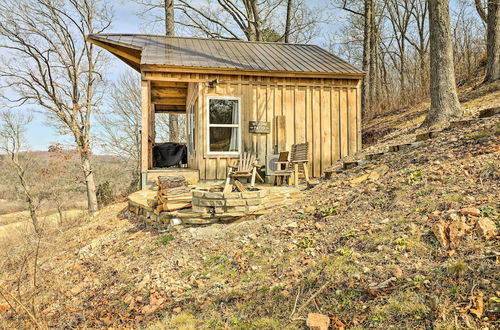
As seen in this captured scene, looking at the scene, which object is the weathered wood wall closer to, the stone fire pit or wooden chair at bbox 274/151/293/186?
wooden chair at bbox 274/151/293/186

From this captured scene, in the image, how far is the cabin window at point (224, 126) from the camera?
8.14 metres

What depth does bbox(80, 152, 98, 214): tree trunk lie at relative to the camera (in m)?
15.0

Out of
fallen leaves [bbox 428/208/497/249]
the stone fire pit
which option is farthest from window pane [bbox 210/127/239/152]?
fallen leaves [bbox 428/208/497/249]

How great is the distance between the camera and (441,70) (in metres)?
7.37

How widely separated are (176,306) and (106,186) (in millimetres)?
15244

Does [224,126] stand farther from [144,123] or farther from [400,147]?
[400,147]

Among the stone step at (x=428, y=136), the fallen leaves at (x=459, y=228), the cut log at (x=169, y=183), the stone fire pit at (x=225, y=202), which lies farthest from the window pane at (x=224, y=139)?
the fallen leaves at (x=459, y=228)

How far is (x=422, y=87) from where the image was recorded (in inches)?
499

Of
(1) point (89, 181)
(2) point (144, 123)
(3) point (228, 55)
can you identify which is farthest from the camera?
(1) point (89, 181)

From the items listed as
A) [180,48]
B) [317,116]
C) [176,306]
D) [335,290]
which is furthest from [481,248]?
[180,48]

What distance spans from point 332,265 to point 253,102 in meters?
6.07

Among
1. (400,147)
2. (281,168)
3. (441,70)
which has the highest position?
(441,70)

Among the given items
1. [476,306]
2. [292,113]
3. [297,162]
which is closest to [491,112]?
[297,162]

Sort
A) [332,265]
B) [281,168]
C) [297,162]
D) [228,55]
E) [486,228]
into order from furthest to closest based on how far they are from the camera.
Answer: [228,55] → [281,168] → [297,162] → [332,265] → [486,228]
